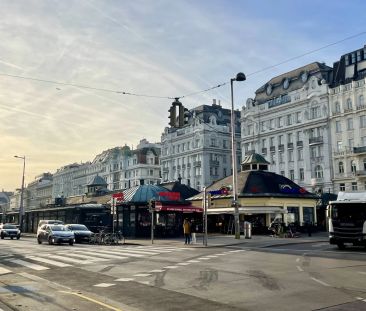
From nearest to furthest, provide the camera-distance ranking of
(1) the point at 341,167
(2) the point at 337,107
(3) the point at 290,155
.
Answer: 1. (1) the point at 341,167
2. (2) the point at 337,107
3. (3) the point at 290,155

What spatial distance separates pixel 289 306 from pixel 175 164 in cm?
9936

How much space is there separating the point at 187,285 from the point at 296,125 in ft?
231

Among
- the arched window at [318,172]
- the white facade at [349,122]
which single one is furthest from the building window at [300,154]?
the white facade at [349,122]

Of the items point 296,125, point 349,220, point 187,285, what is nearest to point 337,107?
point 296,125

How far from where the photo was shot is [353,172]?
222 ft

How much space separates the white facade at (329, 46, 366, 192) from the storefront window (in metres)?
23.3

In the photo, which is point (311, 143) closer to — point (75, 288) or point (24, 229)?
point (24, 229)

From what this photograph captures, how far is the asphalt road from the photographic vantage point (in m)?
9.16

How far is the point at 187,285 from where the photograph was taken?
11633 millimetres

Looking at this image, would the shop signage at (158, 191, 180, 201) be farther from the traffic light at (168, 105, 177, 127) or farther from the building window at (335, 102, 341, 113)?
the building window at (335, 102, 341, 113)

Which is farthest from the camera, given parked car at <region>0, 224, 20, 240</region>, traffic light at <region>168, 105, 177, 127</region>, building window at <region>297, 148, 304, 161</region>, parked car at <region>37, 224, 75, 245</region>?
building window at <region>297, 148, 304, 161</region>

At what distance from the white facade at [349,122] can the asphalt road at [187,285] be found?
54.4m

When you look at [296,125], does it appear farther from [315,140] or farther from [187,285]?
[187,285]

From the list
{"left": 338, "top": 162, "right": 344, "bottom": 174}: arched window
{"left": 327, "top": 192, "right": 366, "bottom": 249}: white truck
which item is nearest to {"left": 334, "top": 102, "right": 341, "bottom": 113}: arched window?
{"left": 338, "top": 162, "right": 344, "bottom": 174}: arched window
